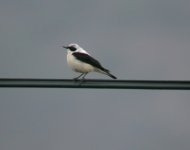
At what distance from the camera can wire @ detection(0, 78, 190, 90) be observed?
436 inches

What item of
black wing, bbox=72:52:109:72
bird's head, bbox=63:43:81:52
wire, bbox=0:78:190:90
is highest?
bird's head, bbox=63:43:81:52

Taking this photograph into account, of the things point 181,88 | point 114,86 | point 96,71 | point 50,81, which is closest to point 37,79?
point 50,81

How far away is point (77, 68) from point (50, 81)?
4.73m

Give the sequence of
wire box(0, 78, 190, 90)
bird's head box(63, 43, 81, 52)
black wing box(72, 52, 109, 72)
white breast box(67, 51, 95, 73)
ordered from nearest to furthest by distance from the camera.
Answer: wire box(0, 78, 190, 90), black wing box(72, 52, 109, 72), white breast box(67, 51, 95, 73), bird's head box(63, 43, 81, 52)

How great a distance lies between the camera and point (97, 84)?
445 inches

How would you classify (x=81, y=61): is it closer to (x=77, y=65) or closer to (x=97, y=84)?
(x=77, y=65)

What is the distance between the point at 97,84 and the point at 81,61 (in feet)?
15.3

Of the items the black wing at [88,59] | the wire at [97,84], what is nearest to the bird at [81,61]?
the black wing at [88,59]

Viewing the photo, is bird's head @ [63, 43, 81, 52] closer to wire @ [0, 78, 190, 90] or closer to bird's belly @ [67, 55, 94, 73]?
bird's belly @ [67, 55, 94, 73]

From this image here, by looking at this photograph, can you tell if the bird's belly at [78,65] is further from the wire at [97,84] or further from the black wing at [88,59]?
the wire at [97,84]

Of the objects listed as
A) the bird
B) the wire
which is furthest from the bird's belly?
the wire

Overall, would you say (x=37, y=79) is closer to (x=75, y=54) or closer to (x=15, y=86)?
(x=15, y=86)

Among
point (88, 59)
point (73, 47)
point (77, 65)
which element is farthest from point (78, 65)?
point (73, 47)

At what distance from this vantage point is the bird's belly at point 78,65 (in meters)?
15.6
